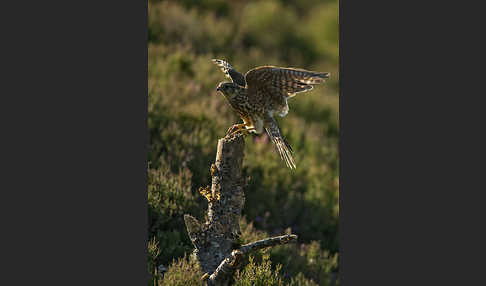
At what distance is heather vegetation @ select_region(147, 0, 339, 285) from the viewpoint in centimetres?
509

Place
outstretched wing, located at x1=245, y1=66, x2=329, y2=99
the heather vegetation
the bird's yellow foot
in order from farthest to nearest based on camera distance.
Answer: the heather vegetation
the bird's yellow foot
outstretched wing, located at x1=245, y1=66, x2=329, y2=99

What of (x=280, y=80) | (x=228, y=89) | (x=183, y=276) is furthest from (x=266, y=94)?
(x=183, y=276)

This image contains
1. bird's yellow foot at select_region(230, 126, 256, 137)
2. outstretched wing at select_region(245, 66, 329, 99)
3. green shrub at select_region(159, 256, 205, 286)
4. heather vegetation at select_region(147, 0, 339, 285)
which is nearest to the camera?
outstretched wing at select_region(245, 66, 329, 99)

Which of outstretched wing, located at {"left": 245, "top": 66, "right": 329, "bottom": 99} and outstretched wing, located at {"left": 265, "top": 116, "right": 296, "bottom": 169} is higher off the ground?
outstretched wing, located at {"left": 245, "top": 66, "right": 329, "bottom": 99}

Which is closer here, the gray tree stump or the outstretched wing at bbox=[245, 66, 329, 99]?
the outstretched wing at bbox=[245, 66, 329, 99]

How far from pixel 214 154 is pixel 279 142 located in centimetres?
278

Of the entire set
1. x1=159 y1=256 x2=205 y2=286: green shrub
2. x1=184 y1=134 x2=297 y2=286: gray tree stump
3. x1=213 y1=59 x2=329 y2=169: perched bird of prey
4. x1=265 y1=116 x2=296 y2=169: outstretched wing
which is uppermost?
x1=213 y1=59 x2=329 y2=169: perched bird of prey

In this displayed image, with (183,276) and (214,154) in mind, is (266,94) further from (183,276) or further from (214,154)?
(214,154)

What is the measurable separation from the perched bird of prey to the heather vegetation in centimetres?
55

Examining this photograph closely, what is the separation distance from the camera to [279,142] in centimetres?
396

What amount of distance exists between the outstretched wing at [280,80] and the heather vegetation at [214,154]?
0.80 metres

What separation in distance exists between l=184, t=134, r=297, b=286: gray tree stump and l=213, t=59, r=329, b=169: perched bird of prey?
0.83ft

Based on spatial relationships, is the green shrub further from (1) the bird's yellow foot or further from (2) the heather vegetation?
(1) the bird's yellow foot

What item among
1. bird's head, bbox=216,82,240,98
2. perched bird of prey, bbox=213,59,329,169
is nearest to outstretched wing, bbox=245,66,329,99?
perched bird of prey, bbox=213,59,329,169
